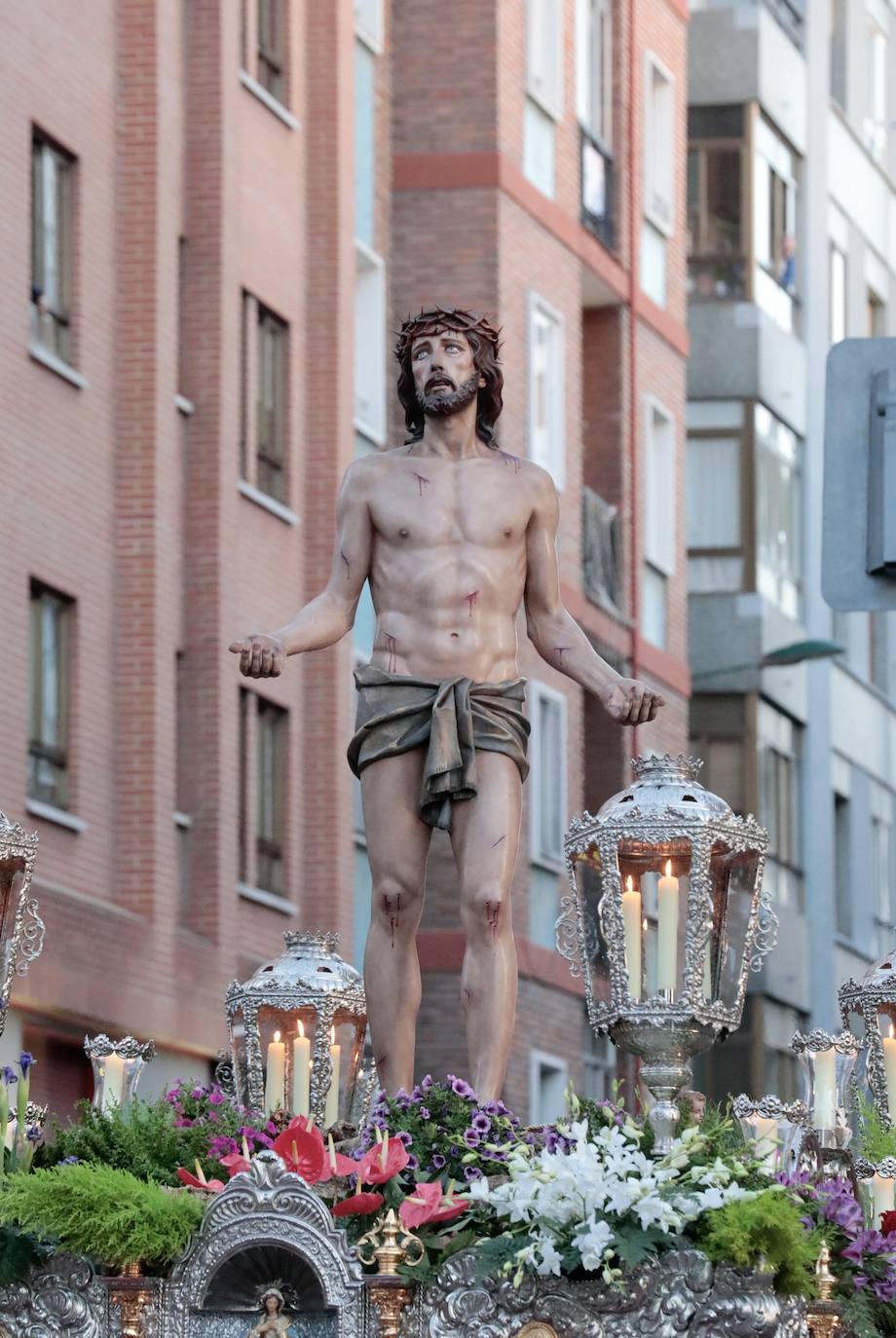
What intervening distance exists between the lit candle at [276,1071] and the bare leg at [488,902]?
2.75 m

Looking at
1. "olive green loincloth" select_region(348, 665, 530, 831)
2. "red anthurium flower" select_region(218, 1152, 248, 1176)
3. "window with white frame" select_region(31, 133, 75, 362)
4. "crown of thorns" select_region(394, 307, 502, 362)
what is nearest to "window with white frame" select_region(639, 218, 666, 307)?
"window with white frame" select_region(31, 133, 75, 362)

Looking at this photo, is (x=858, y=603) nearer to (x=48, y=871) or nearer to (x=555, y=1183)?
(x=555, y=1183)

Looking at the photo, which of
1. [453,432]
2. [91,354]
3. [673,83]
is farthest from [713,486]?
[453,432]

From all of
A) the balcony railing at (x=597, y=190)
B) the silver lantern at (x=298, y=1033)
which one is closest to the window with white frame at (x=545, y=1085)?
the balcony railing at (x=597, y=190)

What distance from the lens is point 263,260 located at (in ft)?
127

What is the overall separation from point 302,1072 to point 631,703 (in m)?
3.80

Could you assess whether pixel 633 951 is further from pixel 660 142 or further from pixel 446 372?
pixel 660 142

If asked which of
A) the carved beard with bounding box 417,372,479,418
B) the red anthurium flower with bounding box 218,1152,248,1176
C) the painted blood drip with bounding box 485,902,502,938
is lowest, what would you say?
the red anthurium flower with bounding box 218,1152,248,1176

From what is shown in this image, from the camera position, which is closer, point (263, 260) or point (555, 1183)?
point (555, 1183)

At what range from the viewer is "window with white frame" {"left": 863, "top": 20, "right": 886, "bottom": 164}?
6266cm

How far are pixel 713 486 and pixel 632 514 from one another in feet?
21.1

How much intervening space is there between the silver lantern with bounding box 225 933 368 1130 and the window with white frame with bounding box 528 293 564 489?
86.9 feet

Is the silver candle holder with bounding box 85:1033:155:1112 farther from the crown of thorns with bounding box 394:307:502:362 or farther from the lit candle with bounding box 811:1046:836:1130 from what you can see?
the crown of thorns with bounding box 394:307:502:362

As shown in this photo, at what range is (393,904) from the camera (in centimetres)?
1462
